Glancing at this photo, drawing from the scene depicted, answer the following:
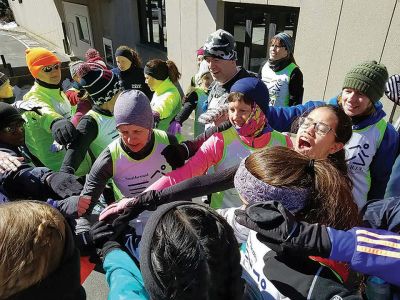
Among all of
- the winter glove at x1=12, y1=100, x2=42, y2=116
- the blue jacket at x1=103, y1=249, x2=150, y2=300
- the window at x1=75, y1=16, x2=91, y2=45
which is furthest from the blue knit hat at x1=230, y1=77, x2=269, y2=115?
the window at x1=75, y1=16, x2=91, y2=45

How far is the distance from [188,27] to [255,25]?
1899mm

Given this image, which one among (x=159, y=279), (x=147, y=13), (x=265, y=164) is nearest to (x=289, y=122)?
(x=265, y=164)

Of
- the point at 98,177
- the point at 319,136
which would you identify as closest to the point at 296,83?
the point at 319,136

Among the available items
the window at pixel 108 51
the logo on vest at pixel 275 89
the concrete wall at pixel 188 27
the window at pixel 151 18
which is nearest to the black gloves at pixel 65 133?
the logo on vest at pixel 275 89

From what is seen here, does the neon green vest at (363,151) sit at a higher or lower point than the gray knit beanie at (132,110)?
lower

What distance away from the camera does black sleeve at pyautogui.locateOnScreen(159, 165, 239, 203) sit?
182 cm

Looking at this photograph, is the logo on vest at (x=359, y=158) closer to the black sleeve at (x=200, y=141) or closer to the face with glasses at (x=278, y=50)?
the black sleeve at (x=200, y=141)

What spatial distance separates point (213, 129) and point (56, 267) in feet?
5.15

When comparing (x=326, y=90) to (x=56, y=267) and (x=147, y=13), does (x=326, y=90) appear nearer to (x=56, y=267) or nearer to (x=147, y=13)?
(x=56, y=267)

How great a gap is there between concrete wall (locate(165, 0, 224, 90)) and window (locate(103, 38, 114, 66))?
3.62 m

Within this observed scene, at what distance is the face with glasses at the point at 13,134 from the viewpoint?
87.6 inches

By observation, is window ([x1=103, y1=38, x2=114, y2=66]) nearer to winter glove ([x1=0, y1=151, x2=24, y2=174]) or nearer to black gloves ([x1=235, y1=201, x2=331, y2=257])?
winter glove ([x1=0, y1=151, x2=24, y2=174])

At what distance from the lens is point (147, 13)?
10414 millimetres

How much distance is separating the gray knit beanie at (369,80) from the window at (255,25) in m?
4.07
